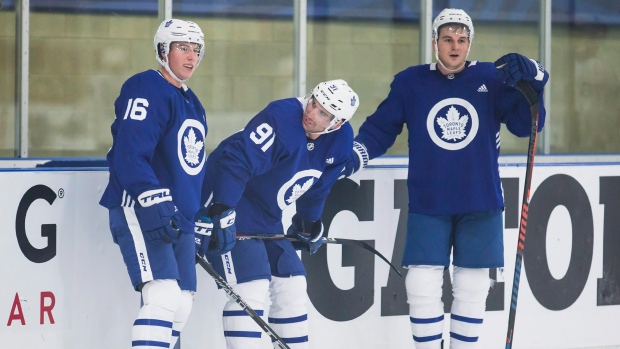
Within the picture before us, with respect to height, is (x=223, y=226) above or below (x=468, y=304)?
above

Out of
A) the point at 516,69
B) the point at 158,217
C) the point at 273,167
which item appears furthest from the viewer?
the point at 516,69

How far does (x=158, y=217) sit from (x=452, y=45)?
1291 mm

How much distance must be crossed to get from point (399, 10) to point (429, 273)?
1507mm

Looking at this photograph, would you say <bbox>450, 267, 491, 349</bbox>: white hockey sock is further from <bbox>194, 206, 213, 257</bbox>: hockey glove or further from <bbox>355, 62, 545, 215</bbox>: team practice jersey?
<bbox>194, 206, 213, 257</bbox>: hockey glove

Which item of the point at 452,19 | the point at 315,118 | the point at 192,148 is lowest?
the point at 192,148

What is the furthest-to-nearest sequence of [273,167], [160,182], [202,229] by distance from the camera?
1. [273,167]
2. [202,229]
3. [160,182]

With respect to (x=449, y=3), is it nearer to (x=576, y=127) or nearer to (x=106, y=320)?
(x=576, y=127)

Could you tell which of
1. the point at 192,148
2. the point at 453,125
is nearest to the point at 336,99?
the point at 192,148

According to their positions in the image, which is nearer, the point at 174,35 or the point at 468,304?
the point at 174,35

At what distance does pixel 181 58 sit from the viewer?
353cm

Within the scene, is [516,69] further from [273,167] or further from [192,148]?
[192,148]

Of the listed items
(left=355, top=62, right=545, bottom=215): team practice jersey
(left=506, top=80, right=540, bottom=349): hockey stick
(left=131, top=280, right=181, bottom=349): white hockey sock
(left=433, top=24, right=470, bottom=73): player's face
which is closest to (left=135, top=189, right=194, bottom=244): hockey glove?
(left=131, top=280, right=181, bottom=349): white hockey sock

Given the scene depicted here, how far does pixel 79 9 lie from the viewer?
470cm

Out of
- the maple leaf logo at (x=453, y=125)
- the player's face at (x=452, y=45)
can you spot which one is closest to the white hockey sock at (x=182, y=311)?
the maple leaf logo at (x=453, y=125)
